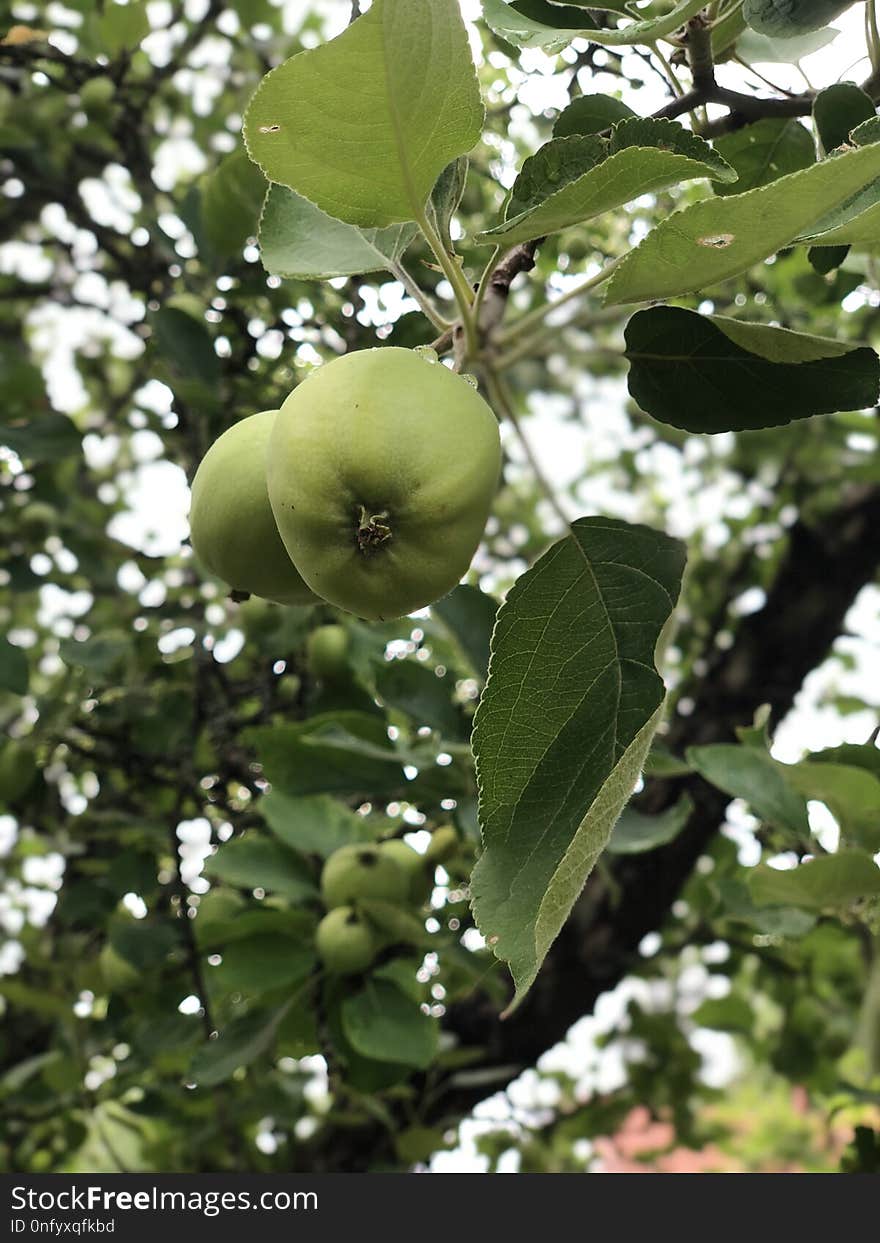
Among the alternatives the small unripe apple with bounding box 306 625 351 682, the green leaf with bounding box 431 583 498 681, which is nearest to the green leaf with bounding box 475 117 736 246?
the green leaf with bounding box 431 583 498 681

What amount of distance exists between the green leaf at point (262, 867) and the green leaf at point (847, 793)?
897 mm

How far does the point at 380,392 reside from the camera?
84 cm

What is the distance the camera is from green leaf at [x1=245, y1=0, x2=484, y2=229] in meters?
0.81

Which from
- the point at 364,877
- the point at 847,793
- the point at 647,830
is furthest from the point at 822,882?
the point at 364,877

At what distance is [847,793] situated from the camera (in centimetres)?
144

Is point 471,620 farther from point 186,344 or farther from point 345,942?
point 186,344

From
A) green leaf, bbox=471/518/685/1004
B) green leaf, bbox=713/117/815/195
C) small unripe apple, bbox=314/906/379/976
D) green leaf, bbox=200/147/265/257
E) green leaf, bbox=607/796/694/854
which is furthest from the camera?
green leaf, bbox=200/147/265/257

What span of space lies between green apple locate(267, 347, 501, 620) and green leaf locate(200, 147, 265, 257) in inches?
56.2

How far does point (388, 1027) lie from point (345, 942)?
0.47 feet

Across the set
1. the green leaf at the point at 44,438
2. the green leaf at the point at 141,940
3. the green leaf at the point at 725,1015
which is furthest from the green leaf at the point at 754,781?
the green leaf at the point at 725,1015

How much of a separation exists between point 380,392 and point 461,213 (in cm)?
195

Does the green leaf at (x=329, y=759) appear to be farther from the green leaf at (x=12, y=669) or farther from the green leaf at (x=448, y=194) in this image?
the green leaf at (x=448, y=194)

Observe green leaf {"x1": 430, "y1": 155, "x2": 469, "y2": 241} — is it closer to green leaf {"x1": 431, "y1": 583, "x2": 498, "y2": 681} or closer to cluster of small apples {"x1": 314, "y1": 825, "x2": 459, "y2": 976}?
green leaf {"x1": 431, "y1": 583, "x2": 498, "y2": 681}

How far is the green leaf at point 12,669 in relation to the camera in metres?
2.37
